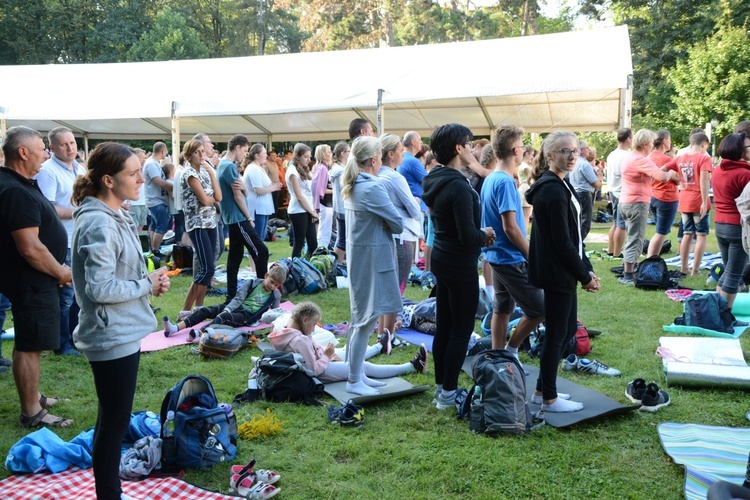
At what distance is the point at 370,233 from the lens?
161 inches

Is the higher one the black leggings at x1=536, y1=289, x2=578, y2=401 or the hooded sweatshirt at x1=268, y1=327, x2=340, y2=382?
the black leggings at x1=536, y1=289, x2=578, y2=401

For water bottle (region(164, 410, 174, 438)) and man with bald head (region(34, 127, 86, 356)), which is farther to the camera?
man with bald head (region(34, 127, 86, 356))

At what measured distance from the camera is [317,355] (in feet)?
15.8

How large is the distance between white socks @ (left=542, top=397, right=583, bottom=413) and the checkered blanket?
2123 mm

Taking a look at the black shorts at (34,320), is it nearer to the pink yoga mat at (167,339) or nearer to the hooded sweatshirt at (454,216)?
the pink yoga mat at (167,339)

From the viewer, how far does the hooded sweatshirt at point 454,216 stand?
3797 mm

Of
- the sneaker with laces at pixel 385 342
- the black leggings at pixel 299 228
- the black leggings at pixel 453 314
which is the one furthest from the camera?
the black leggings at pixel 299 228

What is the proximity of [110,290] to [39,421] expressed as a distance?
6.65 ft

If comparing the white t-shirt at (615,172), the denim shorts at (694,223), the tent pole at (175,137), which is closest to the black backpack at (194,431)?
the denim shorts at (694,223)

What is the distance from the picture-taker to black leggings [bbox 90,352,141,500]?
2609mm

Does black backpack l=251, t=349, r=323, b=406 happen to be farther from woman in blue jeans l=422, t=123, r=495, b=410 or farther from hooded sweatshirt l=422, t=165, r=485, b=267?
hooded sweatshirt l=422, t=165, r=485, b=267

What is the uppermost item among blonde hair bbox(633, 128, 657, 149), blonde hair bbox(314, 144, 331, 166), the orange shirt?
blonde hair bbox(633, 128, 657, 149)

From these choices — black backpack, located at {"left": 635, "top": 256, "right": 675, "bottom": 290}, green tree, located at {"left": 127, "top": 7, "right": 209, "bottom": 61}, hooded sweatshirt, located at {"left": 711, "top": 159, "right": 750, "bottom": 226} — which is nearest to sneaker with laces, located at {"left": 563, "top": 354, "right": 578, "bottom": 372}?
hooded sweatshirt, located at {"left": 711, "top": 159, "right": 750, "bottom": 226}

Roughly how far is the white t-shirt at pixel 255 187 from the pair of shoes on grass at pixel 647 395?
550cm
